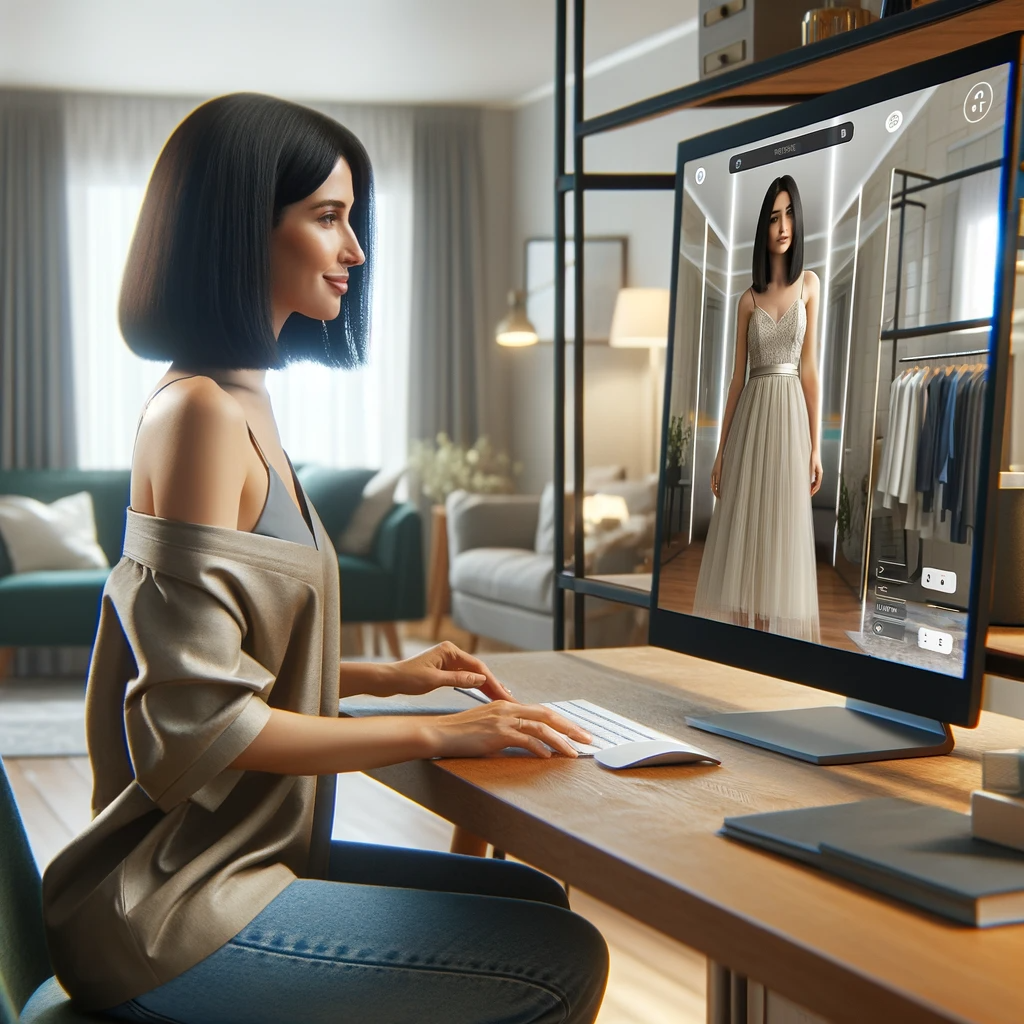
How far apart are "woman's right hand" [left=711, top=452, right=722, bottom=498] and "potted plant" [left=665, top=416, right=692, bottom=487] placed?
64 millimetres

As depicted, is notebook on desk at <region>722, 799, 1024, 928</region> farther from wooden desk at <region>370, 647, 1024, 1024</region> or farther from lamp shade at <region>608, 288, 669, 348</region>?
lamp shade at <region>608, 288, 669, 348</region>

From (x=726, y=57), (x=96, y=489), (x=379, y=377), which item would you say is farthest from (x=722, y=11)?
(x=379, y=377)

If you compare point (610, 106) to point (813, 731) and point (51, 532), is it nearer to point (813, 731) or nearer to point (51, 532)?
point (51, 532)

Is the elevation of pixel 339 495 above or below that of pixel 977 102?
below

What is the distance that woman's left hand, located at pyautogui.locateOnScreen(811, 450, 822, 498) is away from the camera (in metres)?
1.28

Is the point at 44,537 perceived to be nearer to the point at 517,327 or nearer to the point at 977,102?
the point at 517,327

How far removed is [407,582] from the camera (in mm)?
5840

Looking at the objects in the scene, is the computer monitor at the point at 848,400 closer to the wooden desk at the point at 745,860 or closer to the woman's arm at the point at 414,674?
the wooden desk at the point at 745,860

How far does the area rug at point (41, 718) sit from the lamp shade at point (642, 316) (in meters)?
2.80

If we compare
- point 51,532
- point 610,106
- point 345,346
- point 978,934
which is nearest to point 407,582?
point 51,532

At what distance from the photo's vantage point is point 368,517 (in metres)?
5.95

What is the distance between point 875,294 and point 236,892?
79cm

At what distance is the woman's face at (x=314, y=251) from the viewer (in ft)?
4.27

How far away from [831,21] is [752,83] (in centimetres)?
12
